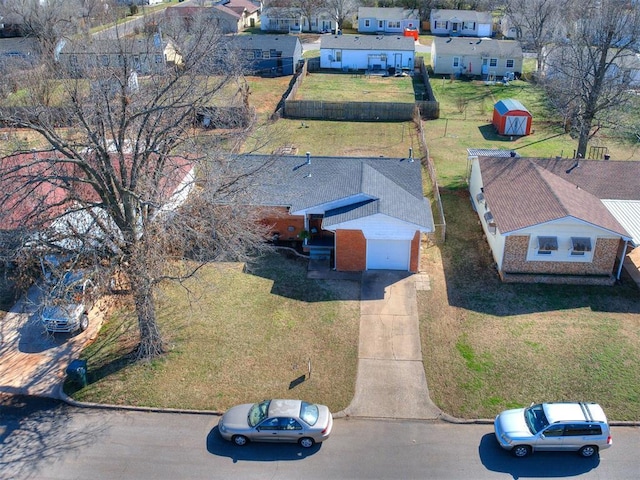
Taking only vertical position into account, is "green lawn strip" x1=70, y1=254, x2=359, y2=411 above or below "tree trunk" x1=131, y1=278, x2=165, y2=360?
below

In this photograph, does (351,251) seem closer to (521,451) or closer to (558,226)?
(558,226)

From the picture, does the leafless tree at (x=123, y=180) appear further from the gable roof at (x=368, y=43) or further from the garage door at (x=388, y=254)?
the gable roof at (x=368, y=43)

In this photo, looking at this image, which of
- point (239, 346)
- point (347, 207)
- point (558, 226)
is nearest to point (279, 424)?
point (239, 346)

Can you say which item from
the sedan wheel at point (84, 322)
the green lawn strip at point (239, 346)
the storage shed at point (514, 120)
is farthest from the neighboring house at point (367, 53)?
the sedan wheel at point (84, 322)

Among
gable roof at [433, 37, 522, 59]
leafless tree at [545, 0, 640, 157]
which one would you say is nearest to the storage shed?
leafless tree at [545, 0, 640, 157]

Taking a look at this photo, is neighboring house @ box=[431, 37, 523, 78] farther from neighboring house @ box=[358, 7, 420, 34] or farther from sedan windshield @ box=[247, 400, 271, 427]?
sedan windshield @ box=[247, 400, 271, 427]

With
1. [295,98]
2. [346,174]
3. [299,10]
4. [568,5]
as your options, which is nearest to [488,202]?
[346,174]
